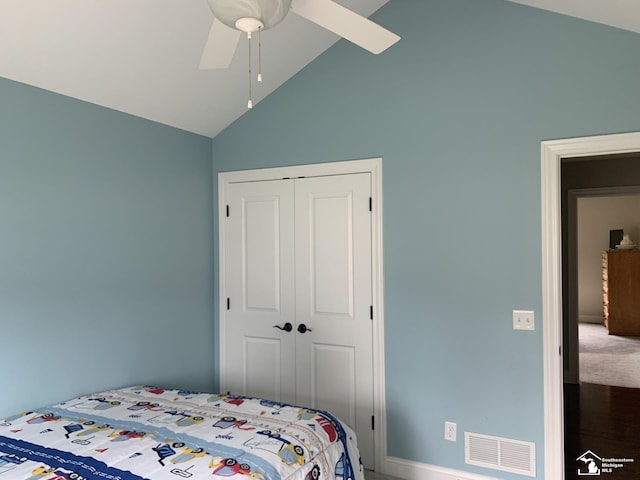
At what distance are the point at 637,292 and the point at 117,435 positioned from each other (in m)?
8.05

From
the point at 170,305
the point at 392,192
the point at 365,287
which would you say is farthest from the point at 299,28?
the point at 170,305

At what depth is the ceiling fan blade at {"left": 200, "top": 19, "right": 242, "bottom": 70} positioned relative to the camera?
5.25 ft

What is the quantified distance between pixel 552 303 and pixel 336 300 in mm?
1315

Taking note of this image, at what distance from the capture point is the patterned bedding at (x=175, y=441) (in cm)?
170

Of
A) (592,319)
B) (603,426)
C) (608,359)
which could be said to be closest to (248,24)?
(603,426)

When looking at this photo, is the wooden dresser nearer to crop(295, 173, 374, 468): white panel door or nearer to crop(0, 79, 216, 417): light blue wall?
crop(295, 173, 374, 468): white panel door

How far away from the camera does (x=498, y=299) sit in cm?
270

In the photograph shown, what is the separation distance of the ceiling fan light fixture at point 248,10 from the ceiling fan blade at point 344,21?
11 cm

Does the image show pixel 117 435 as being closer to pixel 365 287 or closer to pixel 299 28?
pixel 365 287

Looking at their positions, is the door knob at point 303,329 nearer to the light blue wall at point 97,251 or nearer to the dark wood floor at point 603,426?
the light blue wall at point 97,251

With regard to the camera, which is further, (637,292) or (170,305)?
(637,292)

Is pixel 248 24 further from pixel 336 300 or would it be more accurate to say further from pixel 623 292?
pixel 623 292

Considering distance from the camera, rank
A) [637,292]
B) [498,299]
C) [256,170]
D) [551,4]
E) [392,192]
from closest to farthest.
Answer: [551,4] → [498,299] → [392,192] → [256,170] → [637,292]

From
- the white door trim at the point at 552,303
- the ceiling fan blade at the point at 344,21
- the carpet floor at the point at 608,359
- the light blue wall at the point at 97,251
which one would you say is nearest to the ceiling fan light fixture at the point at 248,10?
the ceiling fan blade at the point at 344,21
